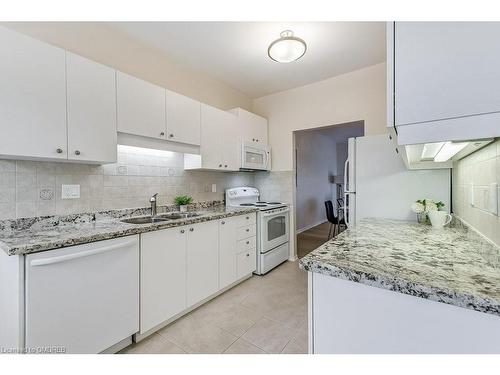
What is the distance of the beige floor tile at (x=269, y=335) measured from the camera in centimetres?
165

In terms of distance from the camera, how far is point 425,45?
0.68 metres

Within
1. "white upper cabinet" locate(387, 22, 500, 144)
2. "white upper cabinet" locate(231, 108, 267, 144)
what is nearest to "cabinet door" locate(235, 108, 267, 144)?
"white upper cabinet" locate(231, 108, 267, 144)

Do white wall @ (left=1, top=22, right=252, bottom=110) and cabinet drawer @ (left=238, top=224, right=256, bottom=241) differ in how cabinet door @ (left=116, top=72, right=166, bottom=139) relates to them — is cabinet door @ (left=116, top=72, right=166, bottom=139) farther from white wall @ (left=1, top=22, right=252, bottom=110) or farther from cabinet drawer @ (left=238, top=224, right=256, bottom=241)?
cabinet drawer @ (left=238, top=224, right=256, bottom=241)

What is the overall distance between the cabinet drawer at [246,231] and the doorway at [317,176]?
1.55 metres

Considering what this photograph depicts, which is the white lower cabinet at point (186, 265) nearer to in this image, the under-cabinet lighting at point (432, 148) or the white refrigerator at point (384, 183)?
the white refrigerator at point (384, 183)

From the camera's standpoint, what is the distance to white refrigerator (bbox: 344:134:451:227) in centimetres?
184

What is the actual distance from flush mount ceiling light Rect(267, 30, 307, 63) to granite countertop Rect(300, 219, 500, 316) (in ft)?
5.68

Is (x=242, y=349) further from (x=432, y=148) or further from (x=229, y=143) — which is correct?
(x=229, y=143)

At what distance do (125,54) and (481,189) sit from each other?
9.48ft
